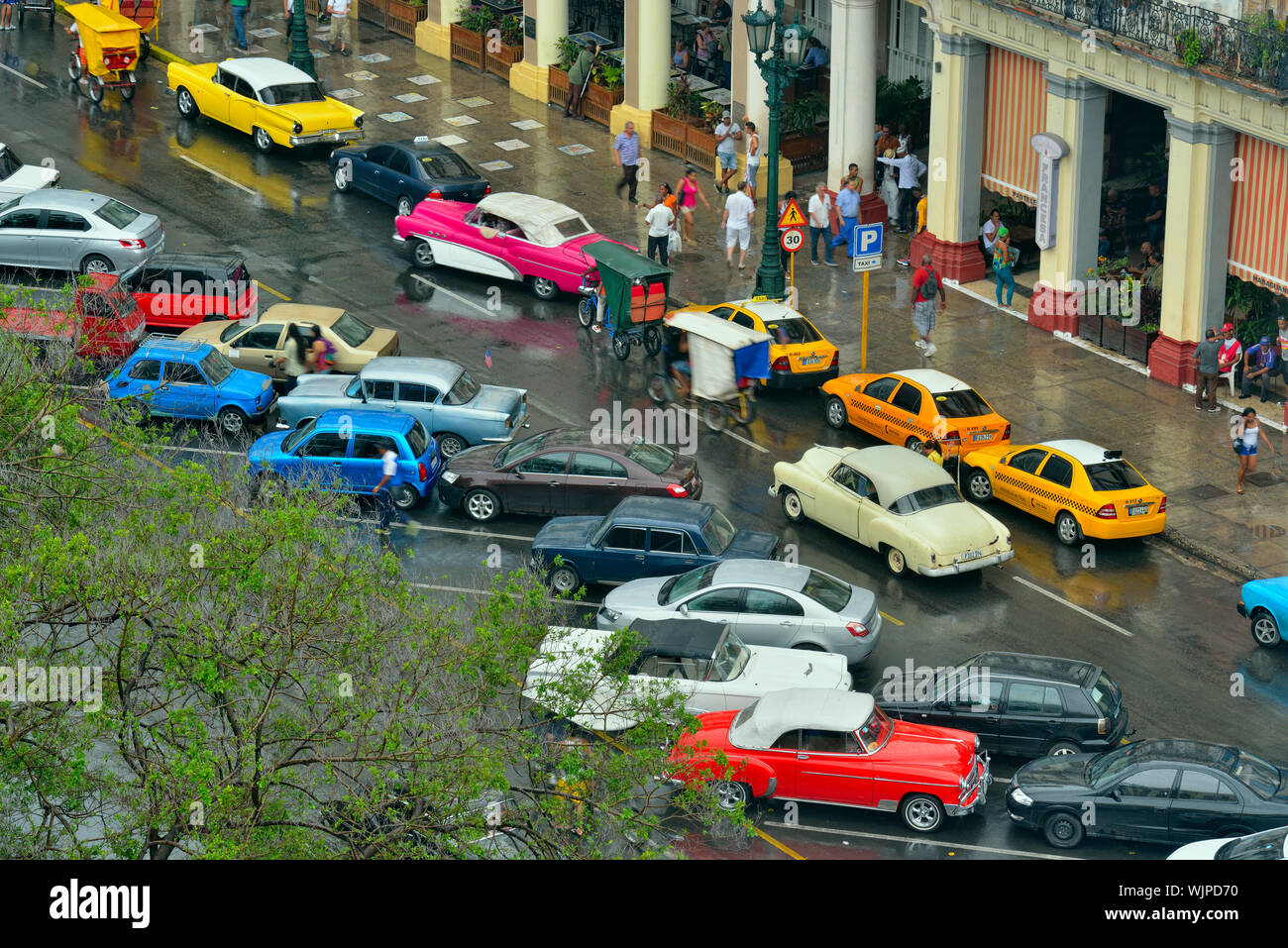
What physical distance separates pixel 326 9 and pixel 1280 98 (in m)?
29.3

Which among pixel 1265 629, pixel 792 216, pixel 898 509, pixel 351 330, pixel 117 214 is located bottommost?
pixel 1265 629

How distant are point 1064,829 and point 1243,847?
2857 mm

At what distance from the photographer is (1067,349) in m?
33.3

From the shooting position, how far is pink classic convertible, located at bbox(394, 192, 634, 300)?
34844 mm

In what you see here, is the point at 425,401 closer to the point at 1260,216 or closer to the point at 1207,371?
the point at 1207,371

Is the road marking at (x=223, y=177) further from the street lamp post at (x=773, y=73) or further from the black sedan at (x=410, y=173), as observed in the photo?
the street lamp post at (x=773, y=73)

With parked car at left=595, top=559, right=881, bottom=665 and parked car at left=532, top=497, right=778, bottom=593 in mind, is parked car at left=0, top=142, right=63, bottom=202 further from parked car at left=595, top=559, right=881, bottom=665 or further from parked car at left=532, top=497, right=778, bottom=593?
parked car at left=595, top=559, right=881, bottom=665

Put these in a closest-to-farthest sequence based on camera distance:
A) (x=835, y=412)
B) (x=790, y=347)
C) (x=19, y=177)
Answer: (x=835, y=412), (x=790, y=347), (x=19, y=177)

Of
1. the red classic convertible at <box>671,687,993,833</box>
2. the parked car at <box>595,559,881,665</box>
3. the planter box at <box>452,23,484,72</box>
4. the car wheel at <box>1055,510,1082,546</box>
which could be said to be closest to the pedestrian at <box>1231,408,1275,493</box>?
the car wheel at <box>1055,510,1082,546</box>

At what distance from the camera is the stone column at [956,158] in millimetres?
35531

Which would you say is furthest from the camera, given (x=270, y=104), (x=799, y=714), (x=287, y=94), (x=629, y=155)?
(x=287, y=94)

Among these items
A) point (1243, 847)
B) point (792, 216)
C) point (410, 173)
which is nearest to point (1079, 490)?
point (792, 216)

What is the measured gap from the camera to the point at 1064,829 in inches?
790

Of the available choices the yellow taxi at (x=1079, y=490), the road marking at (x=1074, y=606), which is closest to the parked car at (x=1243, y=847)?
the road marking at (x=1074, y=606)
